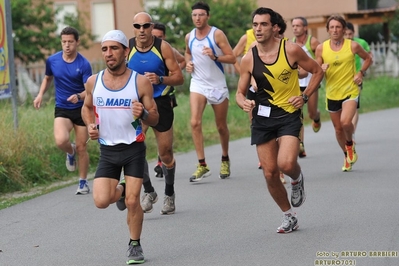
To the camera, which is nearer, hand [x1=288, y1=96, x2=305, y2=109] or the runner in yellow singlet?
hand [x1=288, y1=96, x2=305, y2=109]

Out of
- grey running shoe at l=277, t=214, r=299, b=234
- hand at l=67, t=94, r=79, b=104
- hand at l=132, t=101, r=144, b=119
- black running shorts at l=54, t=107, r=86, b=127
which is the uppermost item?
hand at l=132, t=101, r=144, b=119

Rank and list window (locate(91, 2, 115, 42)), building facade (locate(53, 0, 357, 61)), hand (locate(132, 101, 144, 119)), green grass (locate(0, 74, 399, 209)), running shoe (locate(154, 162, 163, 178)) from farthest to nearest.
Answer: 1. window (locate(91, 2, 115, 42))
2. building facade (locate(53, 0, 357, 61))
3. running shoe (locate(154, 162, 163, 178))
4. green grass (locate(0, 74, 399, 209))
5. hand (locate(132, 101, 144, 119))

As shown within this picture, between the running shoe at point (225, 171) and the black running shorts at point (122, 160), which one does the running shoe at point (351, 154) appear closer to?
the running shoe at point (225, 171)

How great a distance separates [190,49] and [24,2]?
21180 millimetres

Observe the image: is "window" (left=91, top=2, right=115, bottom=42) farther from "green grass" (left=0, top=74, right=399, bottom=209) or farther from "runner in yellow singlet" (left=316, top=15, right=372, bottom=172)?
"runner in yellow singlet" (left=316, top=15, right=372, bottom=172)

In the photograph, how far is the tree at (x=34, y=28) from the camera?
33.5 metres

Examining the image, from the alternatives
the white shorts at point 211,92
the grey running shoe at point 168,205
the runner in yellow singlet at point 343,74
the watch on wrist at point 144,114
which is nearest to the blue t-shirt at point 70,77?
the white shorts at point 211,92

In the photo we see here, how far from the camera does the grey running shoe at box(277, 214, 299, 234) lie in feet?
28.6

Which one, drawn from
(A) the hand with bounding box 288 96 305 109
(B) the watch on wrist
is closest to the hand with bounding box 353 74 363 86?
(A) the hand with bounding box 288 96 305 109

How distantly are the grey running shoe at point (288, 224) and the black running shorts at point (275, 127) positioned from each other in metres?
0.76

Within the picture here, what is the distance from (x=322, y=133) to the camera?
744 inches

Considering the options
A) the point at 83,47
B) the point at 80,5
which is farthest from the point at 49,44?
the point at 80,5

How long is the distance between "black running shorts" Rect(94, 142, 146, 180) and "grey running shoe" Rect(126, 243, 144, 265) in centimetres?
60

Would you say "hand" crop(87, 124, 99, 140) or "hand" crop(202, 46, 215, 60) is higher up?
"hand" crop(202, 46, 215, 60)
